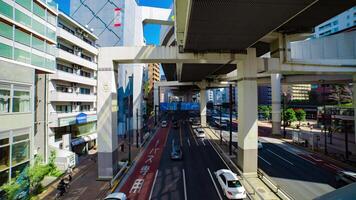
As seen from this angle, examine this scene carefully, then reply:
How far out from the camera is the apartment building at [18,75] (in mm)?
15578

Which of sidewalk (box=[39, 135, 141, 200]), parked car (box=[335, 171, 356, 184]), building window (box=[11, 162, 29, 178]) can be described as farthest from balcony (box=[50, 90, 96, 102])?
parked car (box=[335, 171, 356, 184])

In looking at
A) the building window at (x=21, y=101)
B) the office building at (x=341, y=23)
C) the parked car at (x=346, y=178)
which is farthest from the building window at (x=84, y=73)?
the office building at (x=341, y=23)

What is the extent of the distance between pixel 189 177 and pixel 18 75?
57.0ft

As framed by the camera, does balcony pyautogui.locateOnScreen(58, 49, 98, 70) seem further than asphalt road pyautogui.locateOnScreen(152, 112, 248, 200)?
Yes

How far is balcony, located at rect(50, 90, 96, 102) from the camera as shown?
27.0m

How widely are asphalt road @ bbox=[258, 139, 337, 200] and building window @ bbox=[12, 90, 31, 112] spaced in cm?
2299

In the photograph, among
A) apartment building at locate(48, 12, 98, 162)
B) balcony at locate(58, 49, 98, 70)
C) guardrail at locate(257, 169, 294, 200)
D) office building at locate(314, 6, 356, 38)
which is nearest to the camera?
guardrail at locate(257, 169, 294, 200)

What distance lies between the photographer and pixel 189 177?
65.5 ft

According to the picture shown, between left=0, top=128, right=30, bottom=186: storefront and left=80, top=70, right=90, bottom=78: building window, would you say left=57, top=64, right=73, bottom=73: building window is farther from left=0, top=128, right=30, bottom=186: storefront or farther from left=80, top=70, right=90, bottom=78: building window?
left=0, top=128, right=30, bottom=186: storefront

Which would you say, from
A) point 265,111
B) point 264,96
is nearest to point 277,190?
point 265,111

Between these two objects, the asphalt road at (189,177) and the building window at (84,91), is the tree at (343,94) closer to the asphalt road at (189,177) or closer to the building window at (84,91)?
the asphalt road at (189,177)

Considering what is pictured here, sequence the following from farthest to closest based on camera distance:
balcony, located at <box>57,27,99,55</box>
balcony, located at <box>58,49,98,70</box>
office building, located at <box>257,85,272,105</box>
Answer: office building, located at <box>257,85,272,105</box> < balcony, located at <box>57,27,99,55</box> < balcony, located at <box>58,49,98,70</box>

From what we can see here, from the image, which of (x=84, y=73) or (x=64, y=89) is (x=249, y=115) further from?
(x=84, y=73)

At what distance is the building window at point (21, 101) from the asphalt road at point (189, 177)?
1318 cm
